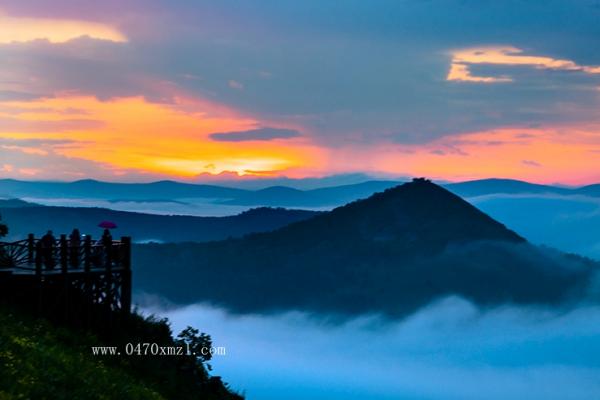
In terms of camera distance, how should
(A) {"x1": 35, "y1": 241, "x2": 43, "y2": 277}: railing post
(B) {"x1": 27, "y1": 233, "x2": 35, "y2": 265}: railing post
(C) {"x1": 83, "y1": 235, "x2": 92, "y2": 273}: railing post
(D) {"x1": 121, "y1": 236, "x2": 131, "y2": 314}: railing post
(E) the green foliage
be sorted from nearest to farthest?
(E) the green foliage < (A) {"x1": 35, "y1": 241, "x2": 43, "y2": 277}: railing post < (B) {"x1": 27, "y1": 233, "x2": 35, "y2": 265}: railing post < (C) {"x1": 83, "y1": 235, "x2": 92, "y2": 273}: railing post < (D) {"x1": 121, "y1": 236, "x2": 131, "y2": 314}: railing post

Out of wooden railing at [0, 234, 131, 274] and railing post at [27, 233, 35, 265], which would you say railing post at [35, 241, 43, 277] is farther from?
railing post at [27, 233, 35, 265]

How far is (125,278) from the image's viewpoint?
4034 centimetres

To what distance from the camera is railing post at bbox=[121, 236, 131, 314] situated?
40.0 m

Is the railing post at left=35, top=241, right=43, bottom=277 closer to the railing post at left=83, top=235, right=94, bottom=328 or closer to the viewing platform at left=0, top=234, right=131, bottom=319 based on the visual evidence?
the viewing platform at left=0, top=234, right=131, bottom=319

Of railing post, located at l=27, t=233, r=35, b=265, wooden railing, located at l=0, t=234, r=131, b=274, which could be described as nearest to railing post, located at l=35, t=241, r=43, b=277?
wooden railing, located at l=0, t=234, r=131, b=274

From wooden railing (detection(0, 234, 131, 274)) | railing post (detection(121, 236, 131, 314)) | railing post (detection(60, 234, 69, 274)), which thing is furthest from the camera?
railing post (detection(121, 236, 131, 314))

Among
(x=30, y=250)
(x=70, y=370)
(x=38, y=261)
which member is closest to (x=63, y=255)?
(x=38, y=261)

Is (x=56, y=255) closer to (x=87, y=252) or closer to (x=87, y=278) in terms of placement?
(x=87, y=252)

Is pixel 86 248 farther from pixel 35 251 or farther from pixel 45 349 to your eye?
pixel 45 349

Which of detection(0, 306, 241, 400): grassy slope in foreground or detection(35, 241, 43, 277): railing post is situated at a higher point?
detection(35, 241, 43, 277): railing post

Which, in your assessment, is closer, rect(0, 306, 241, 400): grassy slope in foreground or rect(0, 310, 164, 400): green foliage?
rect(0, 310, 164, 400): green foliage

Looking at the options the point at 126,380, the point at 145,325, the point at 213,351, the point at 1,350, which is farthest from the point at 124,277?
the point at 1,350

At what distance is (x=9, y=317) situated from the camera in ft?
108

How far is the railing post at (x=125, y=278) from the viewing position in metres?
40.0
